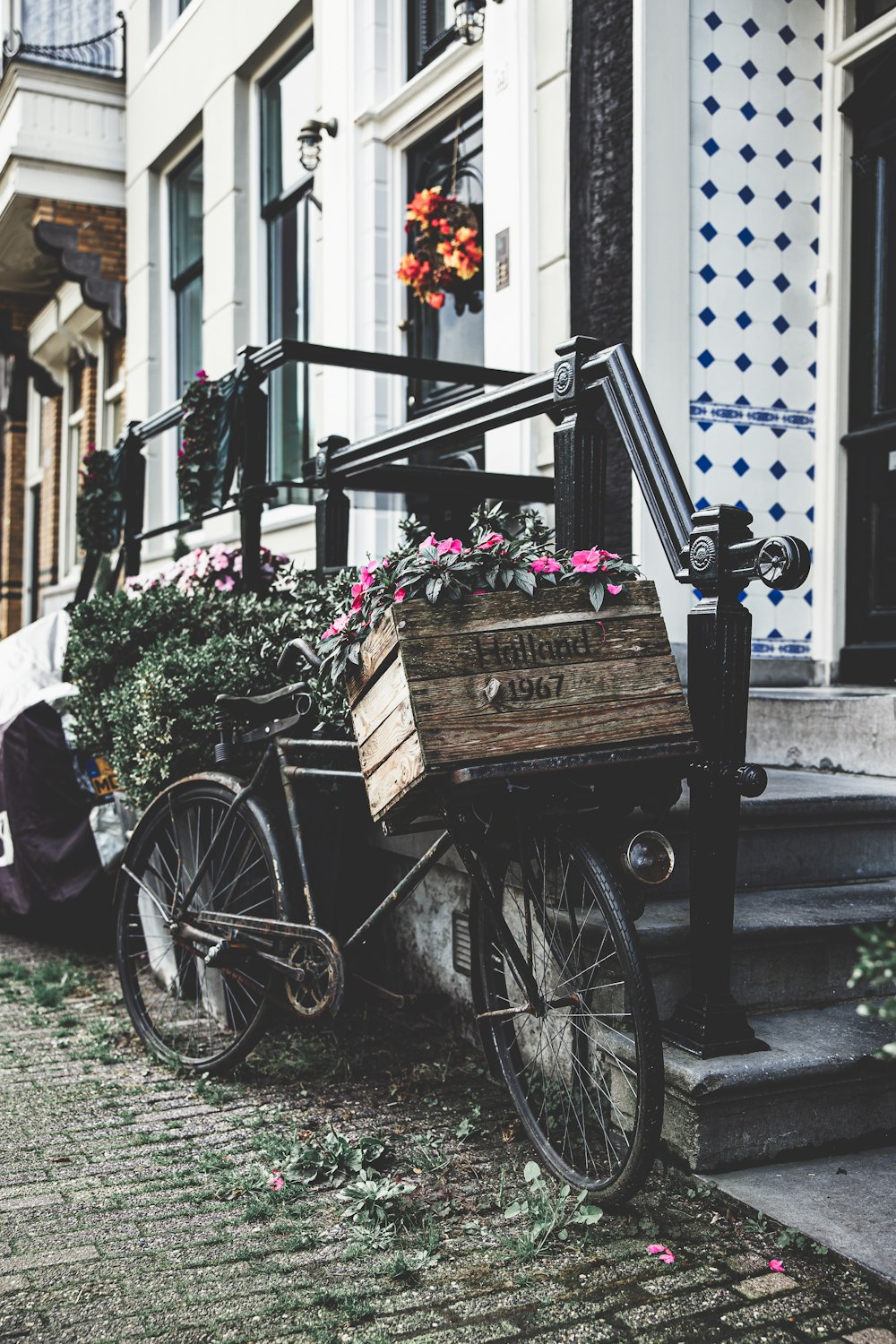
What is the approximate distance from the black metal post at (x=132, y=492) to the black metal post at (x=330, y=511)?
2121mm

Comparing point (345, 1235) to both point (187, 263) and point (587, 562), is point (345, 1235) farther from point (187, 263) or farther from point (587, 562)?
point (187, 263)

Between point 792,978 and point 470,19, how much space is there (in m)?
5.59

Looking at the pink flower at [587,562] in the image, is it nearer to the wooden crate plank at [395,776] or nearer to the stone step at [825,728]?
the wooden crate plank at [395,776]

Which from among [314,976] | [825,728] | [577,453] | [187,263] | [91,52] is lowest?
[314,976]

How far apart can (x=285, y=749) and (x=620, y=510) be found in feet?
8.15

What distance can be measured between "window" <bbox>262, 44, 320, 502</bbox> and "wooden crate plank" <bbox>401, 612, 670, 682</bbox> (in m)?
6.73

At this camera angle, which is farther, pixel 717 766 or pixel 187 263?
pixel 187 263

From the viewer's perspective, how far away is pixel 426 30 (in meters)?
7.83

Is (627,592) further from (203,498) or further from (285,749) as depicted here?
(203,498)

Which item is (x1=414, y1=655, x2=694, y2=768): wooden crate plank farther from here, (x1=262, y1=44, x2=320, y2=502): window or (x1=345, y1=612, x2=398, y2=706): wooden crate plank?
(x1=262, y1=44, x2=320, y2=502): window

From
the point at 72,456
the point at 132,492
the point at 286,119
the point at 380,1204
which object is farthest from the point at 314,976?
the point at 72,456

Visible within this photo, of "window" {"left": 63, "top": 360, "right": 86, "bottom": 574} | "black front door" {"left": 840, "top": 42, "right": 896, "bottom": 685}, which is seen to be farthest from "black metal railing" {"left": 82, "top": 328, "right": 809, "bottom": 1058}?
"window" {"left": 63, "top": 360, "right": 86, "bottom": 574}

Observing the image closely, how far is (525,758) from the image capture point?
257cm

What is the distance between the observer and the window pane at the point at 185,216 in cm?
1159
